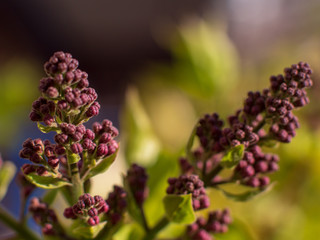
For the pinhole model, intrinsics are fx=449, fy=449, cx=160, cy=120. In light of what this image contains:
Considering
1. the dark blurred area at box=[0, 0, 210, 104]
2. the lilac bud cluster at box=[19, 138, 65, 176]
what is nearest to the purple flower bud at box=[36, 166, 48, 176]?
the lilac bud cluster at box=[19, 138, 65, 176]

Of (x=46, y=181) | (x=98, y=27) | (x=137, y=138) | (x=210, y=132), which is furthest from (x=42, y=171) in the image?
(x=98, y=27)

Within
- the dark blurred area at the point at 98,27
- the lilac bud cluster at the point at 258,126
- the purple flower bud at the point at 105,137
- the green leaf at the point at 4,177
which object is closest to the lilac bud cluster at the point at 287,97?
the lilac bud cluster at the point at 258,126

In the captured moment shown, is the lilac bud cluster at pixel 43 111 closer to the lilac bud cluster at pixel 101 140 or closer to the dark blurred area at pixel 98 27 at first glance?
the lilac bud cluster at pixel 101 140

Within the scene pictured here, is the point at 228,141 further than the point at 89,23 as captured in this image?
No

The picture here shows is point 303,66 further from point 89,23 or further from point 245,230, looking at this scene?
point 89,23

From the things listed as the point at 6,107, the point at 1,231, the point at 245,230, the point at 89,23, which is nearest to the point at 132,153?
the point at 245,230

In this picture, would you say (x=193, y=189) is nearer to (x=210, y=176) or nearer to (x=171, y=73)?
(x=210, y=176)
